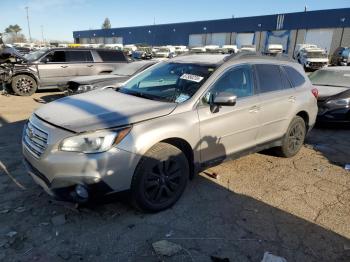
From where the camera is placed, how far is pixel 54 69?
1173 cm

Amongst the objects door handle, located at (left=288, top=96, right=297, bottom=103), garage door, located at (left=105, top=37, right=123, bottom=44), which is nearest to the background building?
garage door, located at (left=105, top=37, right=123, bottom=44)

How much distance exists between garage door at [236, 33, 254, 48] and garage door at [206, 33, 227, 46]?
2796 millimetres

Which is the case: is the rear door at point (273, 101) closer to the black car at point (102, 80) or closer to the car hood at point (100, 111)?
the car hood at point (100, 111)

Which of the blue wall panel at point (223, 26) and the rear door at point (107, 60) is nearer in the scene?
the rear door at point (107, 60)

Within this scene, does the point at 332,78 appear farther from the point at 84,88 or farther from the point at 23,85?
the point at 23,85

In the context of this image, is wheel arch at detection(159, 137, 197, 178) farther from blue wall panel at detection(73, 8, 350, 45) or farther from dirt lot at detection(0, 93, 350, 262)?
blue wall panel at detection(73, 8, 350, 45)

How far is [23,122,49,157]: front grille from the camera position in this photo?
3240mm

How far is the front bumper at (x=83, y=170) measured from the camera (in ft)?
9.96

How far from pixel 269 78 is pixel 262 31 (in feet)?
156

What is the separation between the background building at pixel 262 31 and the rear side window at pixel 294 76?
135 ft

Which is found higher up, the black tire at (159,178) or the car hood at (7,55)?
the car hood at (7,55)

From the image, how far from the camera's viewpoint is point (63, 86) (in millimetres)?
10203

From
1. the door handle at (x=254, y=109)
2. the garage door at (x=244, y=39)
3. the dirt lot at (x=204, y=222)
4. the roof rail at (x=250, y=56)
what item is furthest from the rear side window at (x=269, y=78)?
the garage door at (x=244, y=39)

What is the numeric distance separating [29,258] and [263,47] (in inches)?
1951
